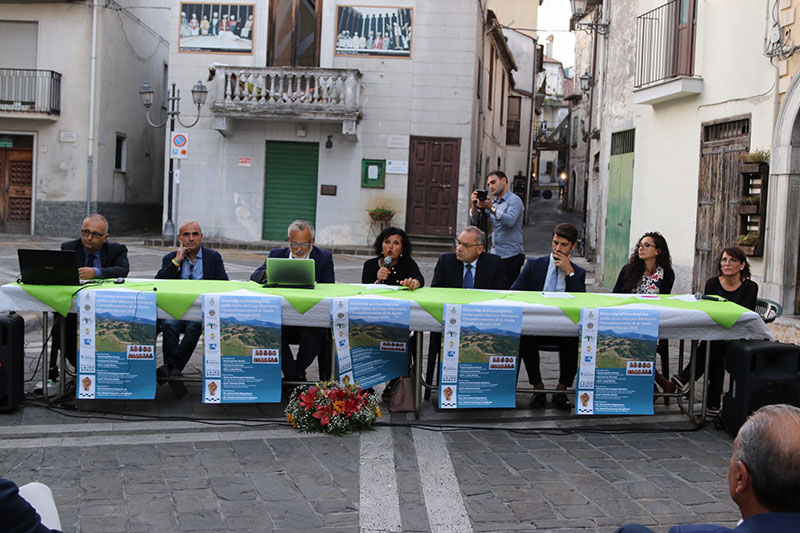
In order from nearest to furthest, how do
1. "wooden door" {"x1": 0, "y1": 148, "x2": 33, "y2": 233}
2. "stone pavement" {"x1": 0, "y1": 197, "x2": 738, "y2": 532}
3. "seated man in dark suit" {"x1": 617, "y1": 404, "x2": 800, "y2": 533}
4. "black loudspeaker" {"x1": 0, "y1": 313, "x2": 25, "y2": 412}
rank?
1. "seated man in dark suit" {"x1": 617, "y1": 404, "x2": 800, "y2": 533}
2. "stone pavement" {"x1": 0, "y1": 197, "x2": 738, "y2": 532}
3. "black loudspeaker" {"x1": 0, "y1": 313, "x2": 25, "y2": 412}
4. "wooden door" {"x1": 0, "y1": 148, "x2": 33, "y2": 233}

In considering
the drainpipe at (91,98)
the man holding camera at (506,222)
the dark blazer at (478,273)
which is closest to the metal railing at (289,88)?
the drainpipe at (91,98)

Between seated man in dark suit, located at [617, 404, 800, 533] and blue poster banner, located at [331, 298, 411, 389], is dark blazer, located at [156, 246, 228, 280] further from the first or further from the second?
seated man in dark suit, located at [617, 404, 800, 533]

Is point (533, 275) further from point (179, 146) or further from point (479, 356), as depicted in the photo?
point (179, 146)

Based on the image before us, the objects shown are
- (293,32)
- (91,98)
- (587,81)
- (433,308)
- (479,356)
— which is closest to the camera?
(433,308)

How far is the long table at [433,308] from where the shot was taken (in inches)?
226

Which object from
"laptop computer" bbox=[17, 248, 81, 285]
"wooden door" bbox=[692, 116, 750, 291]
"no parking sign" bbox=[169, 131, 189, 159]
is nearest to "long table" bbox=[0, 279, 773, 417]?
"laptop computer" bbox=[17, 248, 81, 285]

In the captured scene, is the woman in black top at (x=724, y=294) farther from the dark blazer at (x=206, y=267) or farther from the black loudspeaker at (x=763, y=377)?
the dark blazer at (x=206, y=267)

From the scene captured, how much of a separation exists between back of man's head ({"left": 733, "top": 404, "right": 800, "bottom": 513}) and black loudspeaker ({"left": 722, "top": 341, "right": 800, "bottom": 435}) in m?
3.63

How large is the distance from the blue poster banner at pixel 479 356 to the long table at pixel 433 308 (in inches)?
3.4

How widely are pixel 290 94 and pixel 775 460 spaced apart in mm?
20314

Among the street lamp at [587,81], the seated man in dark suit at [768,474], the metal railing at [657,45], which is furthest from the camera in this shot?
the street lamp at [587,81]

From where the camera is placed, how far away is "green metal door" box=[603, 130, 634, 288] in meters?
15.0

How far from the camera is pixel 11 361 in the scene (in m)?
5.71

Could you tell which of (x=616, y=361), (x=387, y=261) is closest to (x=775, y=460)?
(x=616, y=361)
